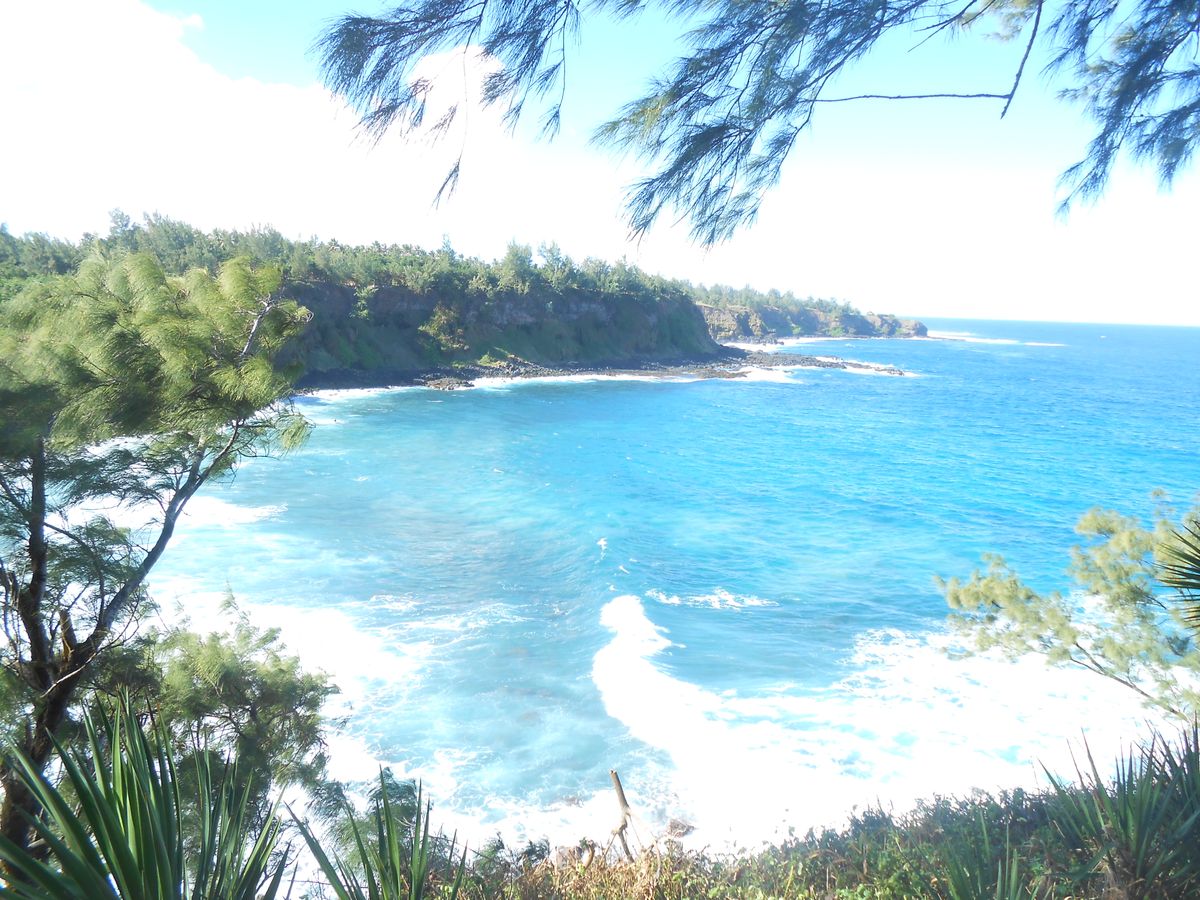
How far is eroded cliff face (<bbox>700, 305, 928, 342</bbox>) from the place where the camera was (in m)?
108

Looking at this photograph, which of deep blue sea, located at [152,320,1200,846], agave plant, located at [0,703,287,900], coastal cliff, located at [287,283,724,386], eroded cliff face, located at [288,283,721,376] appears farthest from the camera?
eroded cliff face, located at [288,283,721,376]

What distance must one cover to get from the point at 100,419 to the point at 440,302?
182 ft

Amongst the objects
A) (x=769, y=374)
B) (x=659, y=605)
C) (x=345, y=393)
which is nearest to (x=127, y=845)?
(x=659, y=605)

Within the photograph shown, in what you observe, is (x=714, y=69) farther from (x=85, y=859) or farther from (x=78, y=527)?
(x=78, y=527)

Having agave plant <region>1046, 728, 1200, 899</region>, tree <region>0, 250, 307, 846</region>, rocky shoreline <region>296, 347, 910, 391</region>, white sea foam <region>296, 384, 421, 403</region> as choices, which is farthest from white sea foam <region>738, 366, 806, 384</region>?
agave plant <region>1046, 728, 1200, 899</region>

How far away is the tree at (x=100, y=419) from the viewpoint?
16.3 feet

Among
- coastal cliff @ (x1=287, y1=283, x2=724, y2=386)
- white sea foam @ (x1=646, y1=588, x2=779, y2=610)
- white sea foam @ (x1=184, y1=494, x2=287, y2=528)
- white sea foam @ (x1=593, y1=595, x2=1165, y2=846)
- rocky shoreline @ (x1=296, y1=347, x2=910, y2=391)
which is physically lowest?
white sea foam @ (x1=593, y1=595, x2=1165, y2=846)

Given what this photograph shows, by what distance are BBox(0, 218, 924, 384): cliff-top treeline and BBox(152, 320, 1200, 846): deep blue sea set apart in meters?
15.7

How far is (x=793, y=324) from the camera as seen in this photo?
13275cm

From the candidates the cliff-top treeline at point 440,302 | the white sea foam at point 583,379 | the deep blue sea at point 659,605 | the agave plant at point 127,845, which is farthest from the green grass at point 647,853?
the white sea foam at point 583,379

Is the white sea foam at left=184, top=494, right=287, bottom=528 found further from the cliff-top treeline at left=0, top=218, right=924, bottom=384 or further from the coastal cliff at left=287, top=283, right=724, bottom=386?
the coastal cliff at left=287, top=283, right=724, bottom=386

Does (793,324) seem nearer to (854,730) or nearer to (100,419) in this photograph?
(854,730)

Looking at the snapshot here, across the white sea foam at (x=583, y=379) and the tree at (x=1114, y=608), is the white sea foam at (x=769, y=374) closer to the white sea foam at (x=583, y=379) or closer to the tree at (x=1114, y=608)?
the white sea foam at (x=583, y=379)

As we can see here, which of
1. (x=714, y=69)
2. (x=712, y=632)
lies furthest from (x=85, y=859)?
(x=712, y=632)
